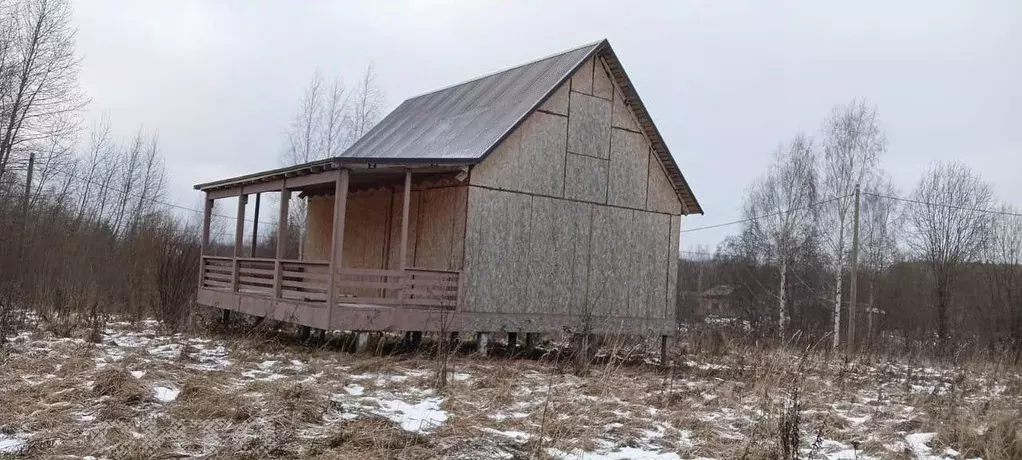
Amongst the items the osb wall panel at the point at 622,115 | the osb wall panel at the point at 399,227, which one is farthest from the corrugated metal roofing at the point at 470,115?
the osb wall panel at the point at 622,115

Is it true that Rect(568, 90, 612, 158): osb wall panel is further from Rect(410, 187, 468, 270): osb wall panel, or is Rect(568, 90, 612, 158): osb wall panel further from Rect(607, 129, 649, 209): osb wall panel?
Rect(410, 187, 468, 270): osb wall panel

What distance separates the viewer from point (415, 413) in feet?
25.6

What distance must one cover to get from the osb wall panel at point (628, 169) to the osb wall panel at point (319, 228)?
6.70 metres

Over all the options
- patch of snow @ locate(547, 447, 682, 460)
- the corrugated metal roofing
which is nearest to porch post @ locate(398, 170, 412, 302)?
the corrugated metal roofing

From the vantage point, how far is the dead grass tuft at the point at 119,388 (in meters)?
7.66

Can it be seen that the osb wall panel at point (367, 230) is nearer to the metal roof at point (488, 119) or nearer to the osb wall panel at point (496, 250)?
the metal roof at point (488, 119)

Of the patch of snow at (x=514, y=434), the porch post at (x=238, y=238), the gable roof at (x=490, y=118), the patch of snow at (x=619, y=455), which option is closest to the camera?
the patch of snow at (x=619, y=455)

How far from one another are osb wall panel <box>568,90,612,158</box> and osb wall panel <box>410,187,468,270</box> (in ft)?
8.31

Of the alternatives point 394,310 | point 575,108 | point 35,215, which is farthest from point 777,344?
point 35,215

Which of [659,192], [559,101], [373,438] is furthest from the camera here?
[659,192]

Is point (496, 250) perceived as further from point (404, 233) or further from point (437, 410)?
point (437, 410)

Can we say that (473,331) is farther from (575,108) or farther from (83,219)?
(83,219)

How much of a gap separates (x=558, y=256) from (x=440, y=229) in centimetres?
220

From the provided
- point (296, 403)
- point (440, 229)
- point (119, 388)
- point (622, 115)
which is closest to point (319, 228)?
point (440, 229)
